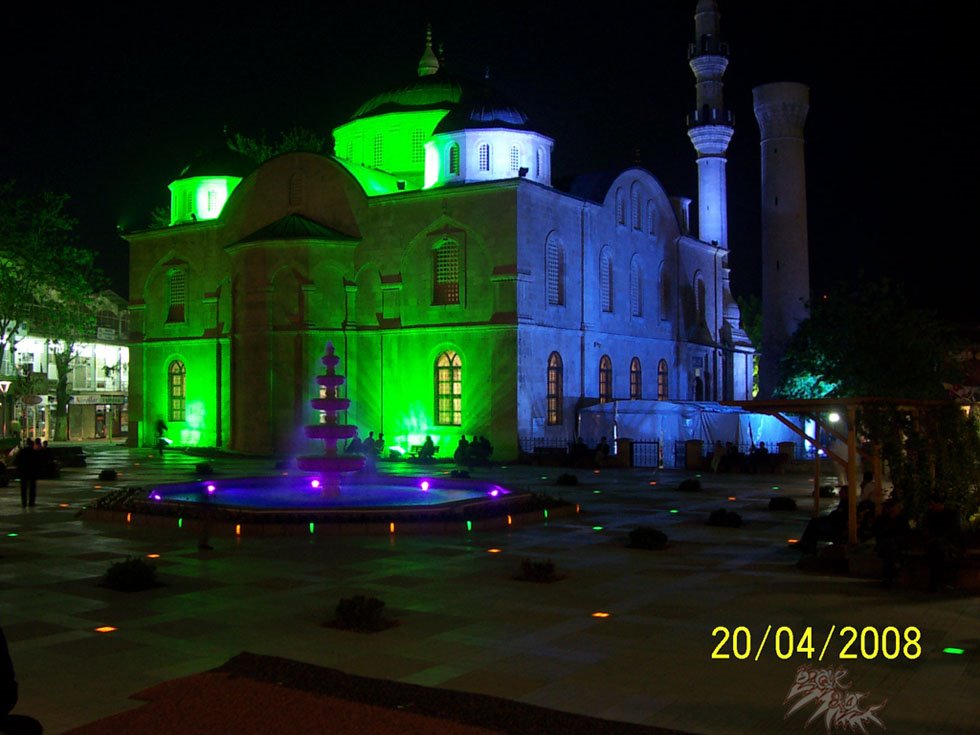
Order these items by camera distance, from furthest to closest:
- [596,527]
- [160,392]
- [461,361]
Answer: [160,392], [461,361], [596,527]

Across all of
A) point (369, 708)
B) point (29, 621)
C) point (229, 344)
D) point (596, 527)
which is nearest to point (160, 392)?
point (229, 344)

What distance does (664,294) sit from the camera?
45719 mm

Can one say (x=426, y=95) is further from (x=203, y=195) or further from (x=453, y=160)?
(x=203, y=195)

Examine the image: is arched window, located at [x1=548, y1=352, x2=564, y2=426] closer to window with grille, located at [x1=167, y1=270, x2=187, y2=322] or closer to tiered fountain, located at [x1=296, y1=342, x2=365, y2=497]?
tiered fountain, located at [x1=296, y1=342, x2=365, y2=497]

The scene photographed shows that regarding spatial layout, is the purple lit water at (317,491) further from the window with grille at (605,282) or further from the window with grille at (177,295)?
the window with grille at (177,295)

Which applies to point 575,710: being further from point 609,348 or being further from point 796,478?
point 609,348

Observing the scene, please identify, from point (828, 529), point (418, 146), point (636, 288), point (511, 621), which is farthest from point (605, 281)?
point (511, 621)

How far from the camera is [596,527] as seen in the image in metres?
18.3

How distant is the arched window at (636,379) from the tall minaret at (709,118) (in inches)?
449

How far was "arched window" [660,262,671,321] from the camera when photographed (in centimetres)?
4525

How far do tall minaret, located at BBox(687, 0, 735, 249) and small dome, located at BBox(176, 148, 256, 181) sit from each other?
21835 mm

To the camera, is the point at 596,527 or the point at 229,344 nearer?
the point at 596,527

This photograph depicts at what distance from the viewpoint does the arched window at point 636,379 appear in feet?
139

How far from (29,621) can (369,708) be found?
5.01 metres
